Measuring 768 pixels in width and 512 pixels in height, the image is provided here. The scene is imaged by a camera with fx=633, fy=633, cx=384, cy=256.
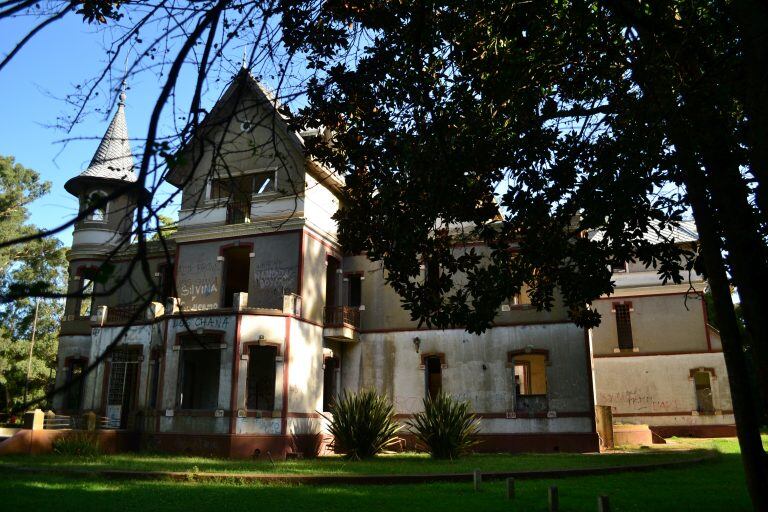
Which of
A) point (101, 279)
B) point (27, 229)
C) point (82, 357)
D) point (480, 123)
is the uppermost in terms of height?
point (27, 229)

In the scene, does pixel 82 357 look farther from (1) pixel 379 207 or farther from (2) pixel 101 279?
(2) pixel 101 279

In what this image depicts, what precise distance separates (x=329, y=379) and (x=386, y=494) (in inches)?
547

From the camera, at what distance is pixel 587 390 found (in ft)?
71.2

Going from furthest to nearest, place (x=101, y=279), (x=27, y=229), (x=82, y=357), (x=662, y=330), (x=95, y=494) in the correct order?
(x=27, y=229) → (x=662, y=330) → (x=82, y=357) → (x=95, y=494) → (x=101, y=279)

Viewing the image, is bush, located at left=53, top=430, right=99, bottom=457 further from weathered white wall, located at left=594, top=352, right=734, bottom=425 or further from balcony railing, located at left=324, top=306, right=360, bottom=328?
weathered white wall, located at left=594, top=352, right=734, bottom=425

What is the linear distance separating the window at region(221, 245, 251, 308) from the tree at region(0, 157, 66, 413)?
14.9 m

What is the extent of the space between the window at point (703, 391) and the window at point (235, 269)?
21437 millimetres

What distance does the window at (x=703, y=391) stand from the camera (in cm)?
2978

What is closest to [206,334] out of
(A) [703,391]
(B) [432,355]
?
(B) [432,355]

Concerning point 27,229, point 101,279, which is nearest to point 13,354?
point 27,229

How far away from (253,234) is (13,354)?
2414 centimetres

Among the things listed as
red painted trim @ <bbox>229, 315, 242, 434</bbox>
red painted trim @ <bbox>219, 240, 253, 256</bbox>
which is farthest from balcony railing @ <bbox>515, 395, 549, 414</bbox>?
red painted trim @ <bbox>219, 240, 253, 256</bbox>

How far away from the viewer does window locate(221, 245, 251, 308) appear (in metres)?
23.7

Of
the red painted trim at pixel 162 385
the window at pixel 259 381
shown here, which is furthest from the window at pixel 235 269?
the red painted trim at pixel 162 385
